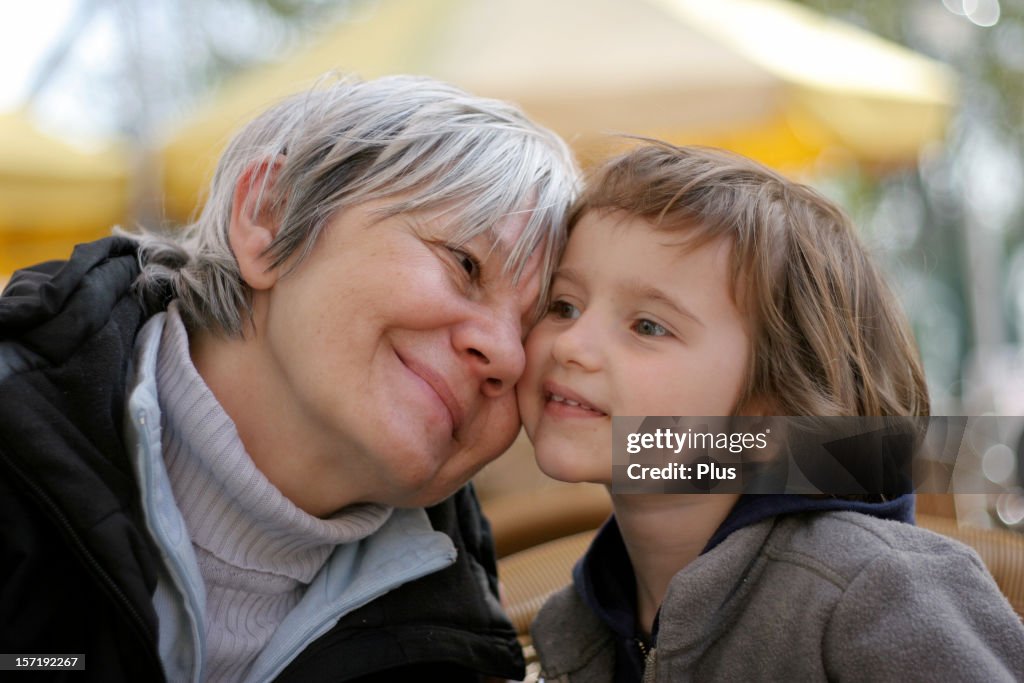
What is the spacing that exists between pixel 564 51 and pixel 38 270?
3132 millimetres

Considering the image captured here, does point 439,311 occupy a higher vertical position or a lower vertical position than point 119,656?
higher

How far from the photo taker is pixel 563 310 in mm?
1688

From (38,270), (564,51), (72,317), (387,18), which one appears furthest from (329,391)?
(387,18)

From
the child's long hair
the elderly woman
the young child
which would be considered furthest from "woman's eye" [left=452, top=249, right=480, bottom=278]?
the child's long hair

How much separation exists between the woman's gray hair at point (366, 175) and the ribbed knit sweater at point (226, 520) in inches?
5.0

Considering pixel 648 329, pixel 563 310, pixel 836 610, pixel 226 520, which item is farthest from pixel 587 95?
pixel 836 610

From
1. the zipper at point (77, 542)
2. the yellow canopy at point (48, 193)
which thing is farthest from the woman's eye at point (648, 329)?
the yellow canopy at point (48, 193)

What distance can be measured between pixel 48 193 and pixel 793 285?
467 cm

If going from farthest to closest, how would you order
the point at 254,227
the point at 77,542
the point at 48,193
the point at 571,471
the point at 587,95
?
1. the point at 48,193
2. the point at 587,95
3. the point at 254,227
4. the point at 571,471
5. the point at 77,542

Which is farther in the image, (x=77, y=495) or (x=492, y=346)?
(x=492, y=346)

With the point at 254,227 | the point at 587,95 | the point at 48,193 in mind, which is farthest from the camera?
the point at 48,193

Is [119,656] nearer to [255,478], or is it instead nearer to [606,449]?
[255,478]

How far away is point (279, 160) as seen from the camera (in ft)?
5.49

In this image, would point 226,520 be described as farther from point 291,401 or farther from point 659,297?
point 659,297
